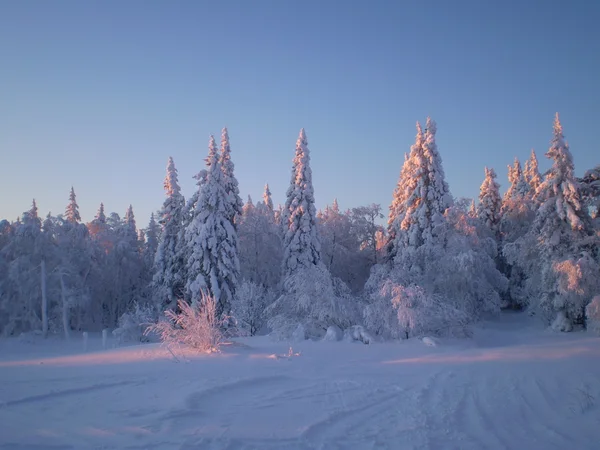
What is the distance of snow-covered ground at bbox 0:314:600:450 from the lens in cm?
701

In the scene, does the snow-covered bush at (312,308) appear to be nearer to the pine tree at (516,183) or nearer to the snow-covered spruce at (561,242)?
the snow-covered spruce at (561,242)

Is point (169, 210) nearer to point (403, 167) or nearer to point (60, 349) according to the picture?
point (60, 349)

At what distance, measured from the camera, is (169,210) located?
34188mm

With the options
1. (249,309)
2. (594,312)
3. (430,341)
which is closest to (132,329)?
(249,309)

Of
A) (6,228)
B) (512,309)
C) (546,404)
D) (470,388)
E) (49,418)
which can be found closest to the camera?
(49,418)

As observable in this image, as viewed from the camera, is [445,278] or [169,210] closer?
[445,278]

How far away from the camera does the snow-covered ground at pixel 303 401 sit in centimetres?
701

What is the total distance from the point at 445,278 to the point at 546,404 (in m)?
16.4

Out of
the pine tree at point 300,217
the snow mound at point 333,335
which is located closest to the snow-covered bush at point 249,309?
the pine tree at point 300,217

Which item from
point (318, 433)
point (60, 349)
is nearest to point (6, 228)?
point (60, 349)

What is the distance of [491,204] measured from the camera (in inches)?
1576

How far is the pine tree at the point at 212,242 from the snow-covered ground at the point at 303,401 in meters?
12.8

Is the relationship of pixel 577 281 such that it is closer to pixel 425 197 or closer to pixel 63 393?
pixel 425 197

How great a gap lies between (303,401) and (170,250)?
27051mm
